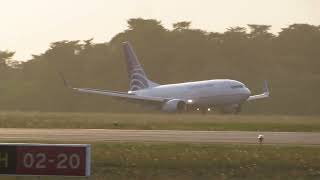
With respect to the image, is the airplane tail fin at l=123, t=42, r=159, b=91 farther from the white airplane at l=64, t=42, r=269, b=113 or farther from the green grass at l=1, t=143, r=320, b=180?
the green grass at l=1, t=143, r=320, b=180

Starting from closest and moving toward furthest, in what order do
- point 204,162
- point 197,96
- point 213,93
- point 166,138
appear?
point 204,162 < point 166,138 < point 213,93 < point 197,96

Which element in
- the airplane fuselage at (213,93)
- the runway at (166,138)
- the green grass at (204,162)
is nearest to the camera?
the green grass at (204,162)

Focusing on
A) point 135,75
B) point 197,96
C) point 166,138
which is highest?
point 135,75

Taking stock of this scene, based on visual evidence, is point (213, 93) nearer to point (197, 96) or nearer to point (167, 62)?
point (197, 96)

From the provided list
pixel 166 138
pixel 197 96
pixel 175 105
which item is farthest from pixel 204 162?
pixel 197 96

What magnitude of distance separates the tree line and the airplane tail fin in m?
24.7

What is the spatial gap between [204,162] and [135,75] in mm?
65261

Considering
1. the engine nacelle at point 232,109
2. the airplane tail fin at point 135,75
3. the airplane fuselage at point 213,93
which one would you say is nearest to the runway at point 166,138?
the airplane fuselage at point 213,93

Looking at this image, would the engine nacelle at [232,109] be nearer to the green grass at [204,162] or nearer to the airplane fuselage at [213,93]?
the airplane fuselage at [213,93]

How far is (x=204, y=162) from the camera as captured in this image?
1020 inches

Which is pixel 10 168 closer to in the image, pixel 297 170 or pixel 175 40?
pixel 297 170

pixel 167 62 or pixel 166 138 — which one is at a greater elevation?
pixel 167 62

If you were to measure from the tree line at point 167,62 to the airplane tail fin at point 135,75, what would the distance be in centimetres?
2473

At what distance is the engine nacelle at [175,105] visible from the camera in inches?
3187
